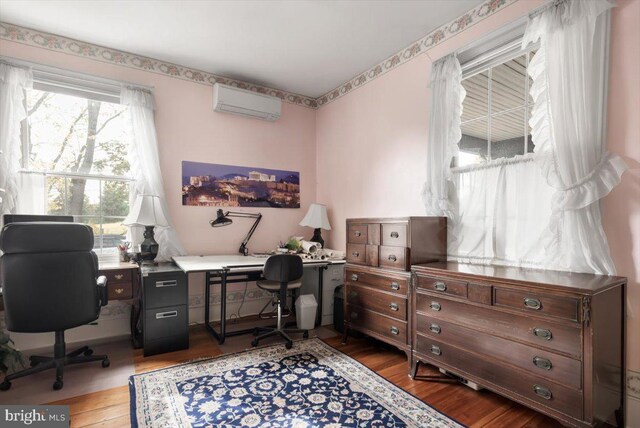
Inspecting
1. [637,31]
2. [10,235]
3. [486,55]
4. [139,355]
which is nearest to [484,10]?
[486,55]

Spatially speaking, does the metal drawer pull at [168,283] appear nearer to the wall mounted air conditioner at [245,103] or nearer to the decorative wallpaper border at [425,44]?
the wall mounted air conditioner at [245,103]

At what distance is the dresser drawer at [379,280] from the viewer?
2.68m

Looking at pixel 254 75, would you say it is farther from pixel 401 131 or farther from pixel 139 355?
pixel 139 355

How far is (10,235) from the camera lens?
2176mm

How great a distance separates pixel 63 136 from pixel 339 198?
305 cm

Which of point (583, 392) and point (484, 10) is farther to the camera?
point (484, 10)

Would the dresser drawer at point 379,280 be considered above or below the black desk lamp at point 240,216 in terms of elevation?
below

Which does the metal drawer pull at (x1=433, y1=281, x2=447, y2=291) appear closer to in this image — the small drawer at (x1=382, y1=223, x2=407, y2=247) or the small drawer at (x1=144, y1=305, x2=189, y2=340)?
the small drawer at (x1=382, y1=223, x2=407, y2=247)

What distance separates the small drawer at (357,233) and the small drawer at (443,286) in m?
0.72

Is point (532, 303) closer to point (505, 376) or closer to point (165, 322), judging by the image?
point (505, 376)

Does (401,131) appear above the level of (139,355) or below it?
above

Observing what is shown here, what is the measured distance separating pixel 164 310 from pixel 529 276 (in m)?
2.89

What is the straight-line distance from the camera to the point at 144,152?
3.43m

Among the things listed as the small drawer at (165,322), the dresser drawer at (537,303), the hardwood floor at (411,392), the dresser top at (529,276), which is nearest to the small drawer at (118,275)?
the small drawer at (165,322)
